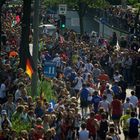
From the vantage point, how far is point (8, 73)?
26766 millimetres

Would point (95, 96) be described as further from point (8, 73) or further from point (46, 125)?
point (46, 125)

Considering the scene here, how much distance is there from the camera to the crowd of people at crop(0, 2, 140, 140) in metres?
19.8

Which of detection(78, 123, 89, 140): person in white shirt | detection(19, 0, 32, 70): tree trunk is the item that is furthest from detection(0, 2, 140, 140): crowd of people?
detection(19, 0, 32, 70): tree trunk

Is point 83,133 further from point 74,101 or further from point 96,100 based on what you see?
point 96,100

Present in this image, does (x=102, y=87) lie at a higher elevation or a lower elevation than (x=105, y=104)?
lower

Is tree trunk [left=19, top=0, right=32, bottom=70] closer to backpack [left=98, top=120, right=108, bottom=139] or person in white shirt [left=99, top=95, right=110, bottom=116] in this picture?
person in white shirt [left=99, top=95, right=110, bottom=116]

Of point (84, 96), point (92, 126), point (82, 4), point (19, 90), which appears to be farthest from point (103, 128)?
point (82, 4)

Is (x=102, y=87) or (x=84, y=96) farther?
(x=102, y=87)

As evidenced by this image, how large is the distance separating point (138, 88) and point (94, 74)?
330cm

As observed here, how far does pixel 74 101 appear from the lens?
72.6ft

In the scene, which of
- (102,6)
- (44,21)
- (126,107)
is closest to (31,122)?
(126,107)

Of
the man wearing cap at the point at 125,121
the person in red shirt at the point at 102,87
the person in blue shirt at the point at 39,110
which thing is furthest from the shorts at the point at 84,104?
the person in blue shirt at the point at 39,110

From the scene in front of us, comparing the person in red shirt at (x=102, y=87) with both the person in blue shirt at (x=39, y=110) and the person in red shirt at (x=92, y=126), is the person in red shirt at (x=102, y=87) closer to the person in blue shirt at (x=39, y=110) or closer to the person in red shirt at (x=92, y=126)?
the person in red shirt at (x=92, y=126)

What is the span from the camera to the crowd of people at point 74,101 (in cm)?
1981
